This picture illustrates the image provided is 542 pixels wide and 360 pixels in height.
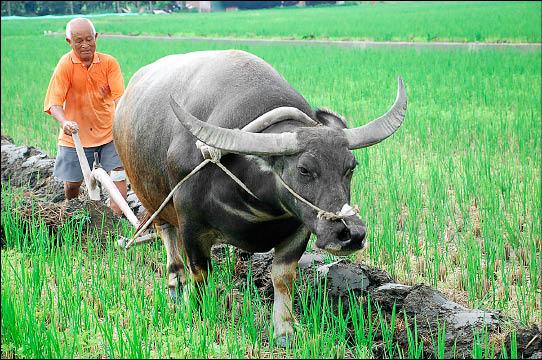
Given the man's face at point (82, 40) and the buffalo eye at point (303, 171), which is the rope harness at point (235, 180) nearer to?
the buffalo eye at point (303, 171)

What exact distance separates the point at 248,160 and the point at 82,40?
206cm

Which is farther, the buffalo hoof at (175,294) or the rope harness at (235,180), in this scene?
the buffalo hoof at (175,294)

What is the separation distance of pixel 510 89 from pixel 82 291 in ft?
23.5

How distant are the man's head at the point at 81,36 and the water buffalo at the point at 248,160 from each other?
87cm

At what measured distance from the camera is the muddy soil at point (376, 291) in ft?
10.0

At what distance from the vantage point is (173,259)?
165 inches

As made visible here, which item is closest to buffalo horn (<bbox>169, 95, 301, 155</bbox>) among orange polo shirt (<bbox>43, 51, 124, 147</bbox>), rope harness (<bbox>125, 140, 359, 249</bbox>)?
rope harness (<bbox>125, 140, 359, 249</bbox>)

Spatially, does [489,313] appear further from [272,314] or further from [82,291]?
[82,291]

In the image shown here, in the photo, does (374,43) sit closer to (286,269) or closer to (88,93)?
(88,93)

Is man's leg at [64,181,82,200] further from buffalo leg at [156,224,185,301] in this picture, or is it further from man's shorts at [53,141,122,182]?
buffalo leg at [156,224,185,301]

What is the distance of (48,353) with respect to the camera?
284 centimetres

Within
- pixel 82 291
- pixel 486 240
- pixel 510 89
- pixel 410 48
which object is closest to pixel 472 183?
pixel 486 240

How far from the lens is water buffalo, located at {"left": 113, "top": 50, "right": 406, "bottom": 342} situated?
3039 mm

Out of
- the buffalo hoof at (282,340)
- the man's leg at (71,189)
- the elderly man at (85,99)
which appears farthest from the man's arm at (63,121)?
the buffalo hoof at (282,340)
